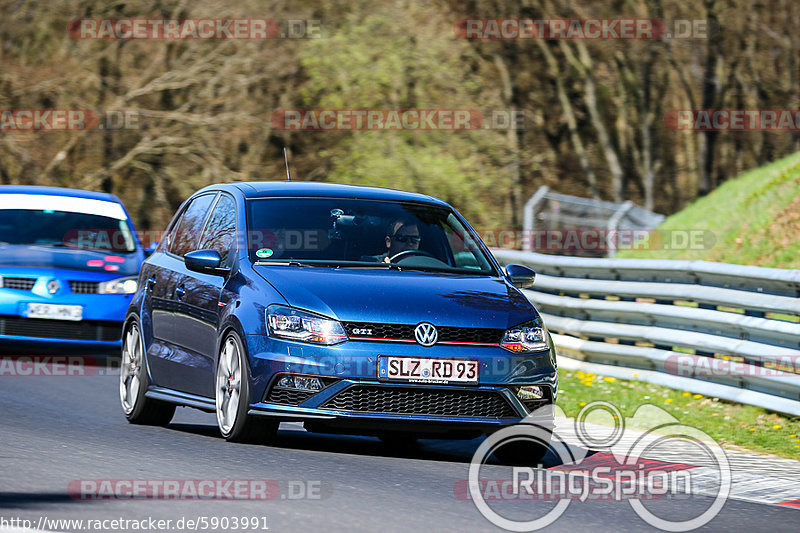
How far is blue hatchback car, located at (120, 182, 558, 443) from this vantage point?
8.29 meters

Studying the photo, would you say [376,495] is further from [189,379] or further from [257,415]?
[189,379]

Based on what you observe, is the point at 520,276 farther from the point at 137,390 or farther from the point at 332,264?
the point at 137,390

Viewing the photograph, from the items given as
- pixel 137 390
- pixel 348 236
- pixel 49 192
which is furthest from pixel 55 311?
pixel 348 236

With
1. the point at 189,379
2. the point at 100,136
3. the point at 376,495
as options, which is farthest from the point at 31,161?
the point at 376,495

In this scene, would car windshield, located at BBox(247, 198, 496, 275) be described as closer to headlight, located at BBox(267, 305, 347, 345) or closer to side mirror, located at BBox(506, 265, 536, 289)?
side mirror, located at BBox(506, 265, 536, 289)

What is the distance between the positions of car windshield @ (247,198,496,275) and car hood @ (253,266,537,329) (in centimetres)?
26

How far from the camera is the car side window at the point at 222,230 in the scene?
372 inches

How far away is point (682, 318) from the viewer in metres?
12.5

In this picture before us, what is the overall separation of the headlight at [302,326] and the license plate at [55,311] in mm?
6551

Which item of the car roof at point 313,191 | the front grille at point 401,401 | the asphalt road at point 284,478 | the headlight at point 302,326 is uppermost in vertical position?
the car roof at point 313,191

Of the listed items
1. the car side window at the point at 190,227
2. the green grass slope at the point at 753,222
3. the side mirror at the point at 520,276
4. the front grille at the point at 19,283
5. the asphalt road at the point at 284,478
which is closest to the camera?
the asphalt road at the point at 284,478

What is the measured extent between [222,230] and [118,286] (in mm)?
5464

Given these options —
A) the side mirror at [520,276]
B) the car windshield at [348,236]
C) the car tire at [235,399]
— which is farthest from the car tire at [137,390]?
the side mirror at [520,276]

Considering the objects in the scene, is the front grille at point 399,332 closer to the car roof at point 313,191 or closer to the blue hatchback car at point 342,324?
the blue hatchback car at point 342,324
